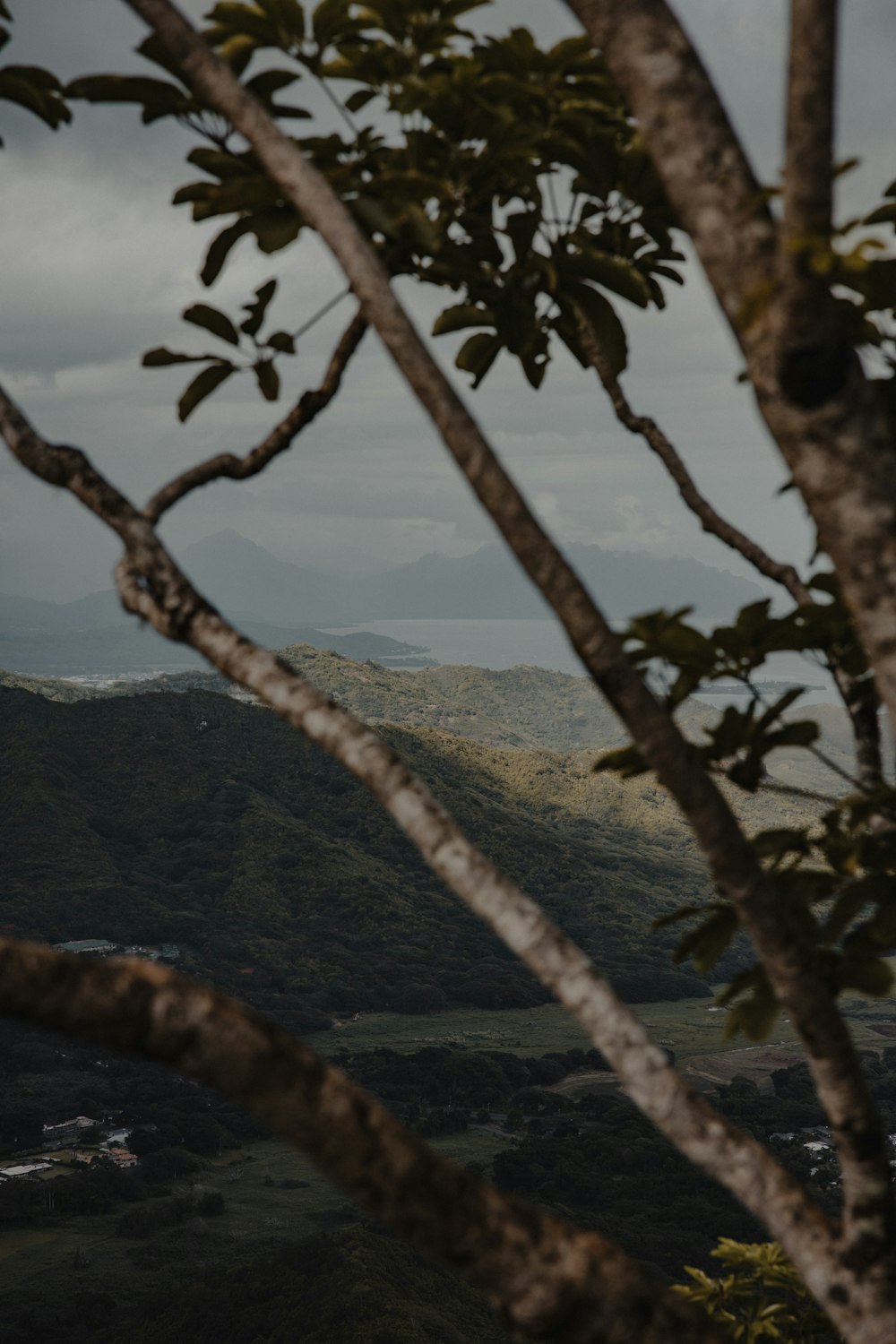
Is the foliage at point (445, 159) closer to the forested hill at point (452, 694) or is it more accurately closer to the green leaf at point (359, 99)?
the green leaf at point (359, 99)

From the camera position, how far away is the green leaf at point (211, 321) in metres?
2.09

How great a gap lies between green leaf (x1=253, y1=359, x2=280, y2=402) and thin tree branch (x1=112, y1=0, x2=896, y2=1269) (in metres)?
0.48

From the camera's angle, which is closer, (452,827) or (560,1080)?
(452,827)

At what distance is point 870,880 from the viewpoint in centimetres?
178

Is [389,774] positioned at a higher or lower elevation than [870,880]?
higher

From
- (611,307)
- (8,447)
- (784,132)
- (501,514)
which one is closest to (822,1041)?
(501,514)

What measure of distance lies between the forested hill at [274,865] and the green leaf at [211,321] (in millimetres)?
60385

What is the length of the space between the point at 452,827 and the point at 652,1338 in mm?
664

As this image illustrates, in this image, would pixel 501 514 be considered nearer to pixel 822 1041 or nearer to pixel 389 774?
pixel 389 774

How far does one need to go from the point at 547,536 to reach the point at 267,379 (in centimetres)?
80

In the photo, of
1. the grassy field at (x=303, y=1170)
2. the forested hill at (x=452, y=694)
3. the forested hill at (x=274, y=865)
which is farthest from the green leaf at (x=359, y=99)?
the forested hill at (x=452, y=694)

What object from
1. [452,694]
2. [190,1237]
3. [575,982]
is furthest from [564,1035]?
[452,694]

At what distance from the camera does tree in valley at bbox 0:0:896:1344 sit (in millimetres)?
1232

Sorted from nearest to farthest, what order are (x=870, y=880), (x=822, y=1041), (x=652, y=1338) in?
(x=652, y=1338)
(x=822, y=1041)
(x=870, y=880)
